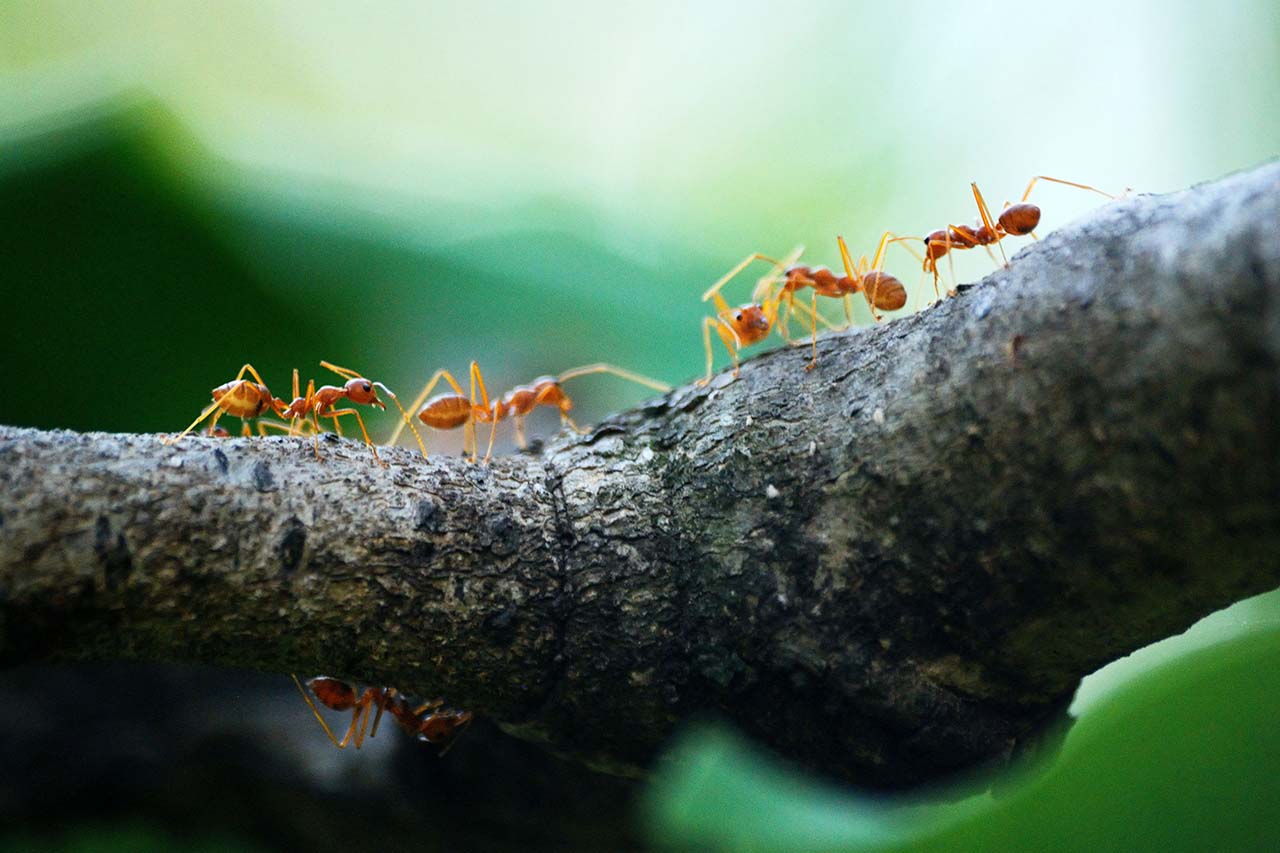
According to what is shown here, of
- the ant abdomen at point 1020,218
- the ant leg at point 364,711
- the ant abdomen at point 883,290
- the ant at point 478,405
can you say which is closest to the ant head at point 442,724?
the ant leg at point 364,711

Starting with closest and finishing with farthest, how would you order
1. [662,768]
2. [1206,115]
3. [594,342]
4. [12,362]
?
[662,768], [12,362], [594,342], [1206,115]

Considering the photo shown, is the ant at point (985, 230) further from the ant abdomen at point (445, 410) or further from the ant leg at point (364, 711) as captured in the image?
the ant leg at point (364, 711)

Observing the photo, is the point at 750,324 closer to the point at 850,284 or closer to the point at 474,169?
the point at 850,284

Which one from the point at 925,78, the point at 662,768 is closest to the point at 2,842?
the point at 662,768

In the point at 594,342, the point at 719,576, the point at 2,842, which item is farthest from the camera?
the point at 594,342

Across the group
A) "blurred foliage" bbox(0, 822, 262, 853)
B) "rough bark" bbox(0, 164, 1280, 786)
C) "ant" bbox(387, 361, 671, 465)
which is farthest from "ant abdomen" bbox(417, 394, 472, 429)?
"blurred foliage" bbox(0, 822, 262, 853)

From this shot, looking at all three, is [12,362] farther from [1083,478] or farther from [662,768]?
[1083,478]
